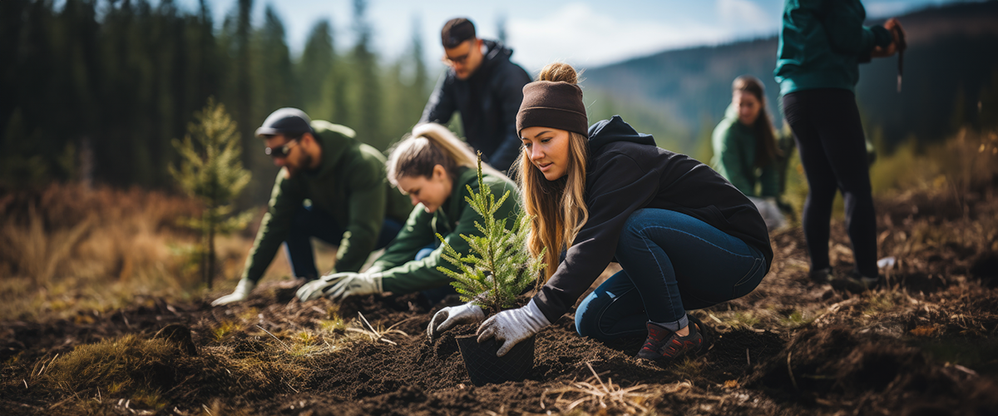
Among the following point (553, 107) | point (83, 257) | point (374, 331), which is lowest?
point (83, 257)

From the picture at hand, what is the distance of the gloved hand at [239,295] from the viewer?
13.3 feet

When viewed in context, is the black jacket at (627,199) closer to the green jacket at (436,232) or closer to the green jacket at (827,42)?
the green jacket at (436,232)

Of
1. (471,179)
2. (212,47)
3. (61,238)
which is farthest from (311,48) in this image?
(471,179)

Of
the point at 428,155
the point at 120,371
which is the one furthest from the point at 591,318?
the point at 120,371

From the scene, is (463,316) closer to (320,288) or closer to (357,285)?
(357,285)

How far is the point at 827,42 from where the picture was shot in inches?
119

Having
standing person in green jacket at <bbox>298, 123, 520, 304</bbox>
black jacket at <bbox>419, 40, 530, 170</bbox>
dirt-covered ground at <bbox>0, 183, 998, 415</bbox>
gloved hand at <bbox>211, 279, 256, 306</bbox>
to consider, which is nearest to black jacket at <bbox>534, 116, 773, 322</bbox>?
dirt-covered ground at <bbox>0, 183, 998, 415</bbox>

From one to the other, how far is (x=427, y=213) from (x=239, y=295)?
1.88 metres

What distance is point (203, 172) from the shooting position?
542cm

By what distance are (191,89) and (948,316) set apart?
2332 cm

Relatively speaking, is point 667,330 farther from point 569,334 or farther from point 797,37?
point 797,37

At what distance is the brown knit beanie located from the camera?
6.63ft

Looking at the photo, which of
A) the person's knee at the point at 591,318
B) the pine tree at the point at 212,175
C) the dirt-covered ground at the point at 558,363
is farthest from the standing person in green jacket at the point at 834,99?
the pine tree at the point at 212,175

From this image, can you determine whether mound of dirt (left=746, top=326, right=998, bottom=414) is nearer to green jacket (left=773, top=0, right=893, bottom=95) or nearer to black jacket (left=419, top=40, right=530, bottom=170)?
green jacket (left=773, top=0, right=893, bottom=95)
